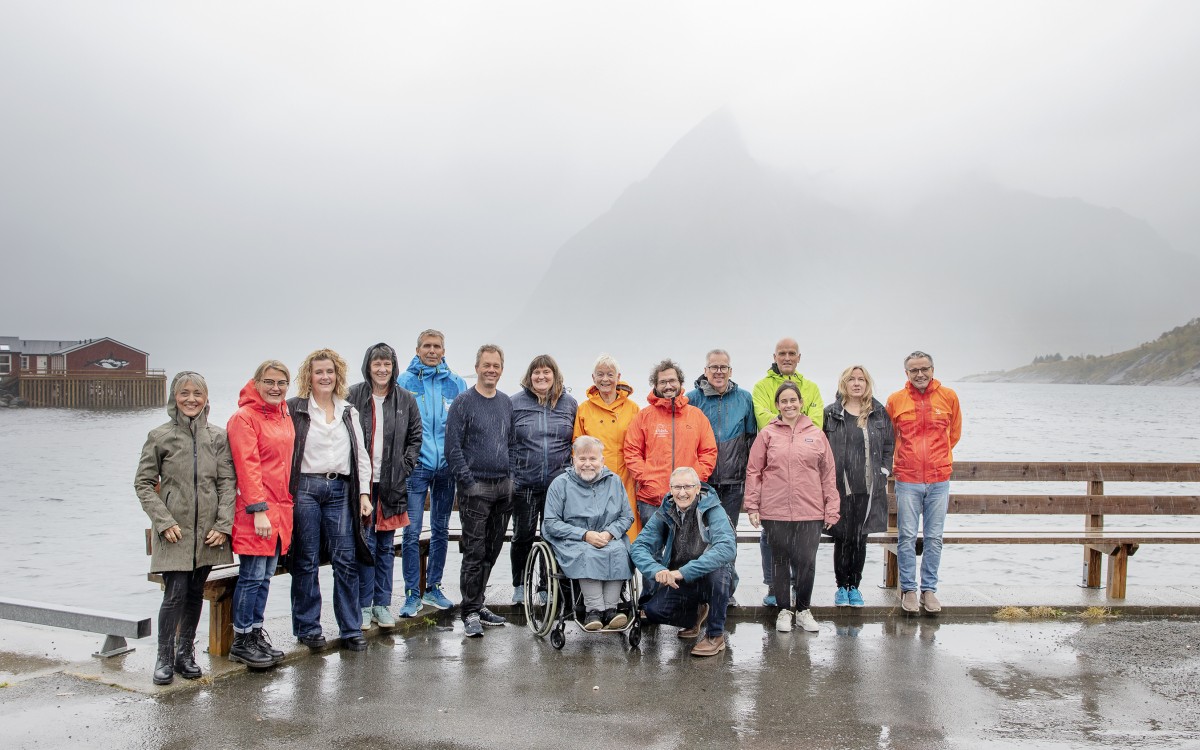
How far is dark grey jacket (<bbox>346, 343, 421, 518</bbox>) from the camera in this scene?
5.66 meters

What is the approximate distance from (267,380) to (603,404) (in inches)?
92.6

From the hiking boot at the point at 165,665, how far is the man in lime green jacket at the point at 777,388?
420 cm

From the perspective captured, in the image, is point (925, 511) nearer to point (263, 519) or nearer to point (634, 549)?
point (634, 549)

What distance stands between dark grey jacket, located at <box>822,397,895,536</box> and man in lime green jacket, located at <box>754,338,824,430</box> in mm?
156

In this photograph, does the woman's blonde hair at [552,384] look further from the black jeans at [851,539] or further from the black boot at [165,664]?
the black boot at [165,664]

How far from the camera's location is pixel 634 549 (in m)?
5.65

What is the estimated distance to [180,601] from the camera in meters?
4.82

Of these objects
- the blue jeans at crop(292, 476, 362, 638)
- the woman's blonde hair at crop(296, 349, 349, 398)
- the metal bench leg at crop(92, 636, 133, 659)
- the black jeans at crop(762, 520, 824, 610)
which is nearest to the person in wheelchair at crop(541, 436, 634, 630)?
the black jeans at crop(762, 520, 824, 610)

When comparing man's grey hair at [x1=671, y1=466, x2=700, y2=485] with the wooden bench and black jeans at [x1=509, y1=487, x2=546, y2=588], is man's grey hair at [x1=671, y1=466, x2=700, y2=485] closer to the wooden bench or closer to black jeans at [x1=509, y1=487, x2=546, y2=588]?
black jeans at [x1=509, y1=487, x2=546, y2=588]

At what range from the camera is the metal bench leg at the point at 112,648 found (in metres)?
5.12

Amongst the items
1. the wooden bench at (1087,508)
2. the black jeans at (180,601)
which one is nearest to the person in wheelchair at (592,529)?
the black jeans at (180,601)

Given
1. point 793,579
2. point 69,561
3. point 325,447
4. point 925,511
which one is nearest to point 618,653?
point 793,579

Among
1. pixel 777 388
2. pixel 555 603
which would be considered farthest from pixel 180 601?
pixel 777 388

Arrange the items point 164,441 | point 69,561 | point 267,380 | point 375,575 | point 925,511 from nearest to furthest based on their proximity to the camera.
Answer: point 164,441, point 267,380, point 375,575, point 925,511, point 69,561
